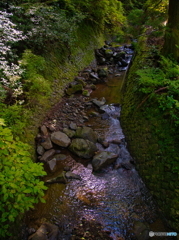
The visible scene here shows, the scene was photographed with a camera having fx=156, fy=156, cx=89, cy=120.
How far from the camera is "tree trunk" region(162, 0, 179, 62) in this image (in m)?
5.46

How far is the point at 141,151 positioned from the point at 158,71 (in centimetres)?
298

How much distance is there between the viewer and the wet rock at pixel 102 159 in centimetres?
471

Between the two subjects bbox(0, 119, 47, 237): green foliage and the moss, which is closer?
bbox(0, 119, 47, 237): green foliage

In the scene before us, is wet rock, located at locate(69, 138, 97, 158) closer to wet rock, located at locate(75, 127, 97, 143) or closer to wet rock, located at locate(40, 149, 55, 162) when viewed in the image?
wet rock, located at locate(75, 127, 97, 143)

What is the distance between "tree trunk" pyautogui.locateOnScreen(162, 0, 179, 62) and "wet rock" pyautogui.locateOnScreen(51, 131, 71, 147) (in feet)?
16.2

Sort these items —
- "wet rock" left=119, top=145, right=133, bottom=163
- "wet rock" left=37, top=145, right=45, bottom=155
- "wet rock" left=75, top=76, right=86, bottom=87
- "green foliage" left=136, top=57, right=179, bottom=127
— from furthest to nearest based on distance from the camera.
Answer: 1. "wet rock" left=75, top=76, right=86, bottom=87
2. "wet rock" left=119, top=145, right=133, bottom=163
3. "wet rock" left=37, top=145, right=45, bottom=155
4. "green foliage" left=136, top=57, right=179, bottom=127

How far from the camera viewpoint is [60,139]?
542cm

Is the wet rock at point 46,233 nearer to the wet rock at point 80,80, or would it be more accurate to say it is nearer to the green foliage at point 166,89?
the green foliage at point 166,89

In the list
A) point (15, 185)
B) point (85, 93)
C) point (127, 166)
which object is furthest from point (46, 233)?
point (85, 93)

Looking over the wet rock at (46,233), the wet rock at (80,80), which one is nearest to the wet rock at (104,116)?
the wet rock at (80,80)

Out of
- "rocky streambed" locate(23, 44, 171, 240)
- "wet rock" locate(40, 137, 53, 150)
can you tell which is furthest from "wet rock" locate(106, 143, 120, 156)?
"wet rock" locate(40, 137, 53, 150)

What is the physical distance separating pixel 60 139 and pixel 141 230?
11.2 ft

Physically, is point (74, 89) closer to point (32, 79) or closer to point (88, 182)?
point (32, 79)

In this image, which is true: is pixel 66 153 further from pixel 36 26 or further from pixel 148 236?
pixel 36 26
